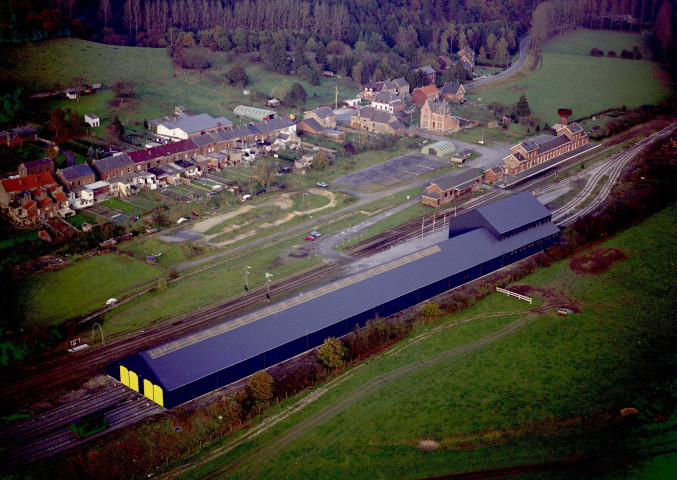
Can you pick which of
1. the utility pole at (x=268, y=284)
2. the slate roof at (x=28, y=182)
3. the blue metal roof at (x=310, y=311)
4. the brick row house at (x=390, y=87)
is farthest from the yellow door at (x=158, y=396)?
the brick row house at (x=390, y=87)

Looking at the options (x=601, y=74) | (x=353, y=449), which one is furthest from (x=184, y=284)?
(x=601, y=74)

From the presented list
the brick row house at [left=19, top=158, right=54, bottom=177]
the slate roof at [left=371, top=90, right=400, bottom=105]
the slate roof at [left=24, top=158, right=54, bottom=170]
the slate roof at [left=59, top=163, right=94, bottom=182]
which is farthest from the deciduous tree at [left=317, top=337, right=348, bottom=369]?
the slate roof at [left=371, top=90, right=400, bottom=105]

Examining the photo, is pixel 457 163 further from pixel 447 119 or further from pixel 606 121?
pixel 606 121

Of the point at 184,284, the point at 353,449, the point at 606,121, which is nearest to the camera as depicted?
the point at 353,449

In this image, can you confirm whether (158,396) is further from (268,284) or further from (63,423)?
(268,284)

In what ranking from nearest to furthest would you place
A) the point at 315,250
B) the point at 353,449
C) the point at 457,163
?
the point at 353,449, the point at 315,250, the point at 457,163

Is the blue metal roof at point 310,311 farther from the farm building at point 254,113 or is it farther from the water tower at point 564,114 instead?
the farm building at point 254,113

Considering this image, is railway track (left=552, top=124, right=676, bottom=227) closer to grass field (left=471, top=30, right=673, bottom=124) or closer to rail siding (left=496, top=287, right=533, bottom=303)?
grass field (left=471, top=30, right=673, bottom=124)
